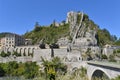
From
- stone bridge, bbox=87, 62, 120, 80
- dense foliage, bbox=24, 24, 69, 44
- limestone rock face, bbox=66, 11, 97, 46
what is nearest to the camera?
stone bridge, bbox=87, 62, 120, 80

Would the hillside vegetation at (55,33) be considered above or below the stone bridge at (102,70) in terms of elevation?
above

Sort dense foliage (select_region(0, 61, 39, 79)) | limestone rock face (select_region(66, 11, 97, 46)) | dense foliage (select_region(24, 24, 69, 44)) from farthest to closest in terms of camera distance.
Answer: dense foliage (select_region(24, 24, 69, 44))
limestone rock face (select_region(66, 11, 97, 46))
dense foliage (select_region(0, 61, 39, 79))

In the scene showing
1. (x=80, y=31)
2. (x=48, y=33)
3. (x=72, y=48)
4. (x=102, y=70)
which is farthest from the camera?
(x=48, y=33)

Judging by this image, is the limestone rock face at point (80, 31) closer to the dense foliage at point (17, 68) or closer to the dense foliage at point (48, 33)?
the dense foliage at point (48, 33)

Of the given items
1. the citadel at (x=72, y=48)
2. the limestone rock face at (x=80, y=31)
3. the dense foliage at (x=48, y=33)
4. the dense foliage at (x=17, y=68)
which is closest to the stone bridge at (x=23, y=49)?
the citadel at (x=72, y=48)

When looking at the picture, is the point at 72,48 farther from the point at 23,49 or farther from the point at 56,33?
the point at 56,33

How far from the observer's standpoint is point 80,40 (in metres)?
76.9

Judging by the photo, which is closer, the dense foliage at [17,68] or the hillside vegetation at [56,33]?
the dense foliage at [17,68]

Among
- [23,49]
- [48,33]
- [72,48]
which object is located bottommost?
[72,48]

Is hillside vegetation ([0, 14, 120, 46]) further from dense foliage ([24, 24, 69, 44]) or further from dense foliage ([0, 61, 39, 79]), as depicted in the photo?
dense foliage ([0, 61, 39, 79])

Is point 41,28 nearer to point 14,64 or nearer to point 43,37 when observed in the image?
point 43,37

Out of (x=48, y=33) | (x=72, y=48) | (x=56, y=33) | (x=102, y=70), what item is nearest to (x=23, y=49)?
(x=72, y=48)

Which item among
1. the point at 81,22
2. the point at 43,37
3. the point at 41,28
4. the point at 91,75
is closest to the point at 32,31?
the point at 41,28

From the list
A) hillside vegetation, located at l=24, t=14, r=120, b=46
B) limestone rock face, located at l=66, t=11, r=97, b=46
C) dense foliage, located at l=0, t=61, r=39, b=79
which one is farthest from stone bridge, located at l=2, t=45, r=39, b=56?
limestone rock face, located at l=66, t=11, r=97, b=46
